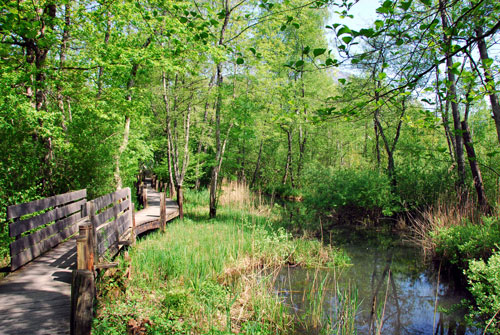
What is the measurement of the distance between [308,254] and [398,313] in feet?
8.38

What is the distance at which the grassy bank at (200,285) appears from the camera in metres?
4.04

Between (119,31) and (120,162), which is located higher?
(119,31)

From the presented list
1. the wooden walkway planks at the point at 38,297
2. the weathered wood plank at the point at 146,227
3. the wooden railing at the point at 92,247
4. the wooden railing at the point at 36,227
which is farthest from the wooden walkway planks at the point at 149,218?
the wooden walkway planks at the point at 38,297

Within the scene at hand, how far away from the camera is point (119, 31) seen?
8562mm

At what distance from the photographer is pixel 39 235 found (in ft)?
17.4

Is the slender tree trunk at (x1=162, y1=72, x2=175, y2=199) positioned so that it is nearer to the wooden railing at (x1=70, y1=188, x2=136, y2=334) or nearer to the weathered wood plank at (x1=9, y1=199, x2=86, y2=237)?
the wooden railing at (x1=70, y1=188, x2=136, y2=334)

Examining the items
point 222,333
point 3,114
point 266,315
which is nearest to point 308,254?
point 266,315

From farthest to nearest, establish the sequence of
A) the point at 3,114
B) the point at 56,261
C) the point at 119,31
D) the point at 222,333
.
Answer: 1. the point at 119,31
2. the point at 3,114
3. the point at 56,261
4. the point at 222,333

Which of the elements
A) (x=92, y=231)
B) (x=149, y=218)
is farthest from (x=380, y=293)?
(x=149, y=218)

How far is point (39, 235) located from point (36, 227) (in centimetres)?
40

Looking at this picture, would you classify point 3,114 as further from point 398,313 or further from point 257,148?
point 257,148

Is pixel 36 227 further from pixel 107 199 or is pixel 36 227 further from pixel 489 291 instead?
pixel 489 291

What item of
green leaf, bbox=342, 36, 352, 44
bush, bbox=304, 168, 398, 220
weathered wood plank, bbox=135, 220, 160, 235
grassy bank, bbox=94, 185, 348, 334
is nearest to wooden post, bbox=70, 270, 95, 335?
grassy bank, bbox=94, 185, 348, 334

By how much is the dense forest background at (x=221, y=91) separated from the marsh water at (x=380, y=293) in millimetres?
2238
